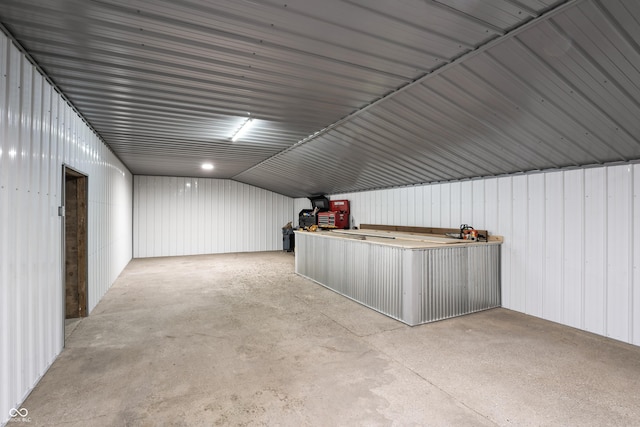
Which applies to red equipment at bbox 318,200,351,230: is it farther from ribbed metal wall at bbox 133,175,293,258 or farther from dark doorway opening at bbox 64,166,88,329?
dark doorway opening at bbox 64,166,88,329

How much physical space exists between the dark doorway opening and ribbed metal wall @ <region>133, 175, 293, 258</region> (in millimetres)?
6998

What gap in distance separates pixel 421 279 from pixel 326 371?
2106 millimetres

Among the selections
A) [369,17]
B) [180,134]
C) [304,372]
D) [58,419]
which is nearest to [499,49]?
[369,17]

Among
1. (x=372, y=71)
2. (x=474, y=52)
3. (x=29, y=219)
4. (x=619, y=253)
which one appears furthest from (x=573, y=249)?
(x=29, y=219)

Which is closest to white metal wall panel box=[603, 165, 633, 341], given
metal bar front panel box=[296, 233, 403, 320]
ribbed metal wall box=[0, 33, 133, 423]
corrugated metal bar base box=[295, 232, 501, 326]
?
corrugated metal bar base box=[295, 232, 501, 326]

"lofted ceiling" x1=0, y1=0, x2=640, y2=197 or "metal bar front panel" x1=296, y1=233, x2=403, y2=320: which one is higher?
"lofted ceiling" x1=0, y1=0, x2=640, y2=197

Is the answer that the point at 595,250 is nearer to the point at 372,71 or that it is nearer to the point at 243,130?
the point at 372,71

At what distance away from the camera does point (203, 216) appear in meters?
12.3

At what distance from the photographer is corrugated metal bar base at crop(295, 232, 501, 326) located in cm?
463

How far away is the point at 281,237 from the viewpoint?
1377cm

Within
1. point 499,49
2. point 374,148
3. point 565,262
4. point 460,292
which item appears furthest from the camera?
point 374,148

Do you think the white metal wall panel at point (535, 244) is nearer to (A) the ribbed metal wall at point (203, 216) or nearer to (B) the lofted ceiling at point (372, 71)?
(B) the lofted ceiling at point (372, 71)

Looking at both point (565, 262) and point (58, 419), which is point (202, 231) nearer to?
point (58, 419)

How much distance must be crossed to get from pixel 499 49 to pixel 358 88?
1516 millimetres
